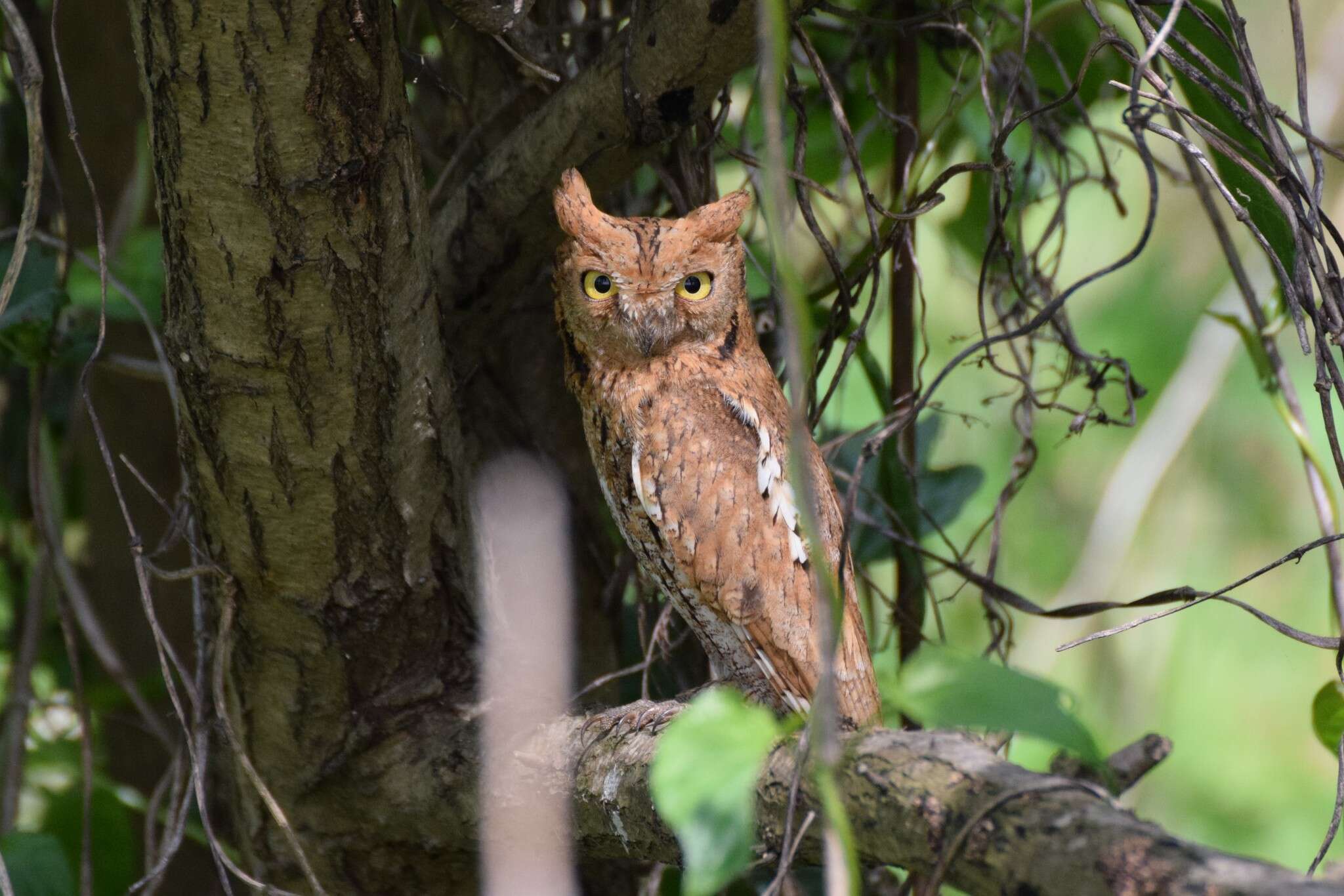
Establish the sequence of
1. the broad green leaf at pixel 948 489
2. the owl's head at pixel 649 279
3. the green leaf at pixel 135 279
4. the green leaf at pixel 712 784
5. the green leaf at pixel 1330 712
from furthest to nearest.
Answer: the broad green leaf at pixel 948 489 < the green leaf at pixel 135 279 < the owl's head at pixel 649 279 < the green leaf at pixel 1330 712 < the green leaf at pixel 712 784

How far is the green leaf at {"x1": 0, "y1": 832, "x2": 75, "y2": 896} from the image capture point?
54.3 inches

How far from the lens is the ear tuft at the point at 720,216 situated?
1.38m

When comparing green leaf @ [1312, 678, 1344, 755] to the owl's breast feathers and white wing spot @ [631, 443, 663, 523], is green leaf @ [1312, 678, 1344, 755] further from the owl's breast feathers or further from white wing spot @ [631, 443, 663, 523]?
white wing spot @ [631, 443, 663, 523]

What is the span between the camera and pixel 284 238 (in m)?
1.07

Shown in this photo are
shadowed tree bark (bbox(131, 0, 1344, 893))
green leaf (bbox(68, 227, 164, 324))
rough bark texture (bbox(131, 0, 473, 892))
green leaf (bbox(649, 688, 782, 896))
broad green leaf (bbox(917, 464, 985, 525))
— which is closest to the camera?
green leaf (bbox(649, 688, 782, 896))

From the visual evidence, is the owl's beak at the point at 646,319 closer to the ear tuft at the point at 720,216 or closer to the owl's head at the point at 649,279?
the owl's head at the point at 649,279

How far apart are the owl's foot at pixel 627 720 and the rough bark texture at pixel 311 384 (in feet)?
0.67

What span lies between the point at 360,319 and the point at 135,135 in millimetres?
1137

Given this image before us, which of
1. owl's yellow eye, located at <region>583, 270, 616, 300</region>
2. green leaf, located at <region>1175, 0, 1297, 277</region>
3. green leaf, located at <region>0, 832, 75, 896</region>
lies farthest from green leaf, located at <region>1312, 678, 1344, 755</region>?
green leaf, located at <region>0, 832, 75, 896</region>

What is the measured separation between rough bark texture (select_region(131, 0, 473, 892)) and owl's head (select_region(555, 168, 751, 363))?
0.23 meters

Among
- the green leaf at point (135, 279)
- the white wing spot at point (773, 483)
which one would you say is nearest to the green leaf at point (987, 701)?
the white wing spot at point (773, 483)

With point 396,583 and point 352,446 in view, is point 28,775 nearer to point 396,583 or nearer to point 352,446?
point 396,583

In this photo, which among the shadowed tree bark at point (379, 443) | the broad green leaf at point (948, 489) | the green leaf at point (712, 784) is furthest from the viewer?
the broad green leaf at point (948, 489)

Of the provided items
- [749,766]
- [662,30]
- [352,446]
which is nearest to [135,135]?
[352,446]
